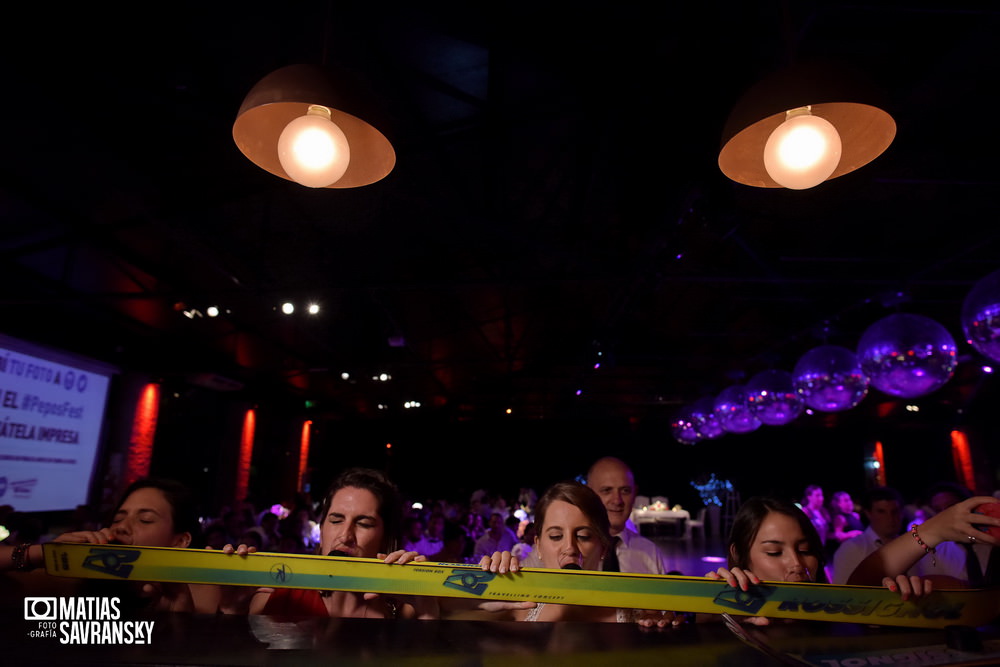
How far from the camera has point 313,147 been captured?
5.35 ft

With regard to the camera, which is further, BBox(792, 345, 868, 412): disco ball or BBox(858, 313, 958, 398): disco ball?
BBox(792, 345, 868, 412): disco ball

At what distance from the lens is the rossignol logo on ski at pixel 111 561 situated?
4.53ft

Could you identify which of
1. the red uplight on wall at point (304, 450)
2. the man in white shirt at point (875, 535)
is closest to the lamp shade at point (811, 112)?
the man in white shirt at point (875, 535)

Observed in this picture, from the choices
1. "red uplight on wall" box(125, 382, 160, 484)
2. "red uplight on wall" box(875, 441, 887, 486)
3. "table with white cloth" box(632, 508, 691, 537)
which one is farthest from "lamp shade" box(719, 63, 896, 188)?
"red uplight on wall" box(875, 441, 887, 486)

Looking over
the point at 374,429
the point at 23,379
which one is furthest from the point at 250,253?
the point at 374,429

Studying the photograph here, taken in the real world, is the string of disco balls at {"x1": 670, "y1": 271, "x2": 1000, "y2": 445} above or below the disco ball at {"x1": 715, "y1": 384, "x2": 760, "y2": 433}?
below

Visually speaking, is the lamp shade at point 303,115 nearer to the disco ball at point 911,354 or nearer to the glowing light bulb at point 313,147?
the glowing light bulb at point 313,147

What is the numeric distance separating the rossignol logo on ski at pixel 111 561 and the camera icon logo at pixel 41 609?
222mm

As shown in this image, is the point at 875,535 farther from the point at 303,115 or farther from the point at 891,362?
the point at 303,115

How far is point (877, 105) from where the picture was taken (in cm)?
147

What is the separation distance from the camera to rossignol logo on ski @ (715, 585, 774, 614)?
4.07 ft

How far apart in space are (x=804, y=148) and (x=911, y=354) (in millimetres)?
2082

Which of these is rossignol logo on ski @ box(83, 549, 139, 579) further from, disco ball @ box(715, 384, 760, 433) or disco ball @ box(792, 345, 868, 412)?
disco ball @ box(715, 384, 760, 433)

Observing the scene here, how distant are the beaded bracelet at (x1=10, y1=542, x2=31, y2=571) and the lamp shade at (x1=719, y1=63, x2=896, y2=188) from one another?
2330 millimetres
